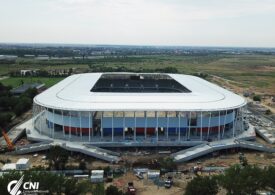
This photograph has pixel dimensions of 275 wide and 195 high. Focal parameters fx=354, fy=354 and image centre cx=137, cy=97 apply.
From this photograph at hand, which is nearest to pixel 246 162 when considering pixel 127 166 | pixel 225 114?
pixel 225 114

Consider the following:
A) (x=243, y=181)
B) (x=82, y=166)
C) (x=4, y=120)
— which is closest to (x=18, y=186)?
(x=82, y=166)

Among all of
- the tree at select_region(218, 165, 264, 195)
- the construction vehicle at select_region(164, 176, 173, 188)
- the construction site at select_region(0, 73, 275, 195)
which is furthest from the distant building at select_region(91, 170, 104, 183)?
the tree at select_region(218, 165, 264, 195)

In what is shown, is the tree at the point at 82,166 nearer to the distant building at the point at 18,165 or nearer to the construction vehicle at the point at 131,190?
the distant building at the point at 18,165

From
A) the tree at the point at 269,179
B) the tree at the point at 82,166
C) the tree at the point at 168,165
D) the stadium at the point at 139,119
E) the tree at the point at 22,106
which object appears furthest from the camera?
the tree at the point at 22,106

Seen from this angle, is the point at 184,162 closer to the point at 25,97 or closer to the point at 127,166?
the point at 127,166

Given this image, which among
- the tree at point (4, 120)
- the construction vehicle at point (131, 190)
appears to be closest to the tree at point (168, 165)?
the construction vehicle at point (131, 190)

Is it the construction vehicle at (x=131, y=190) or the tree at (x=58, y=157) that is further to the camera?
the tree at (x=58, y=157)

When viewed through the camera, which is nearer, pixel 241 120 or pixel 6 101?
pixel 241 120

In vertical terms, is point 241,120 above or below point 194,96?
below

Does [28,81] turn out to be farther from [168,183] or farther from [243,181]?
[243,181]

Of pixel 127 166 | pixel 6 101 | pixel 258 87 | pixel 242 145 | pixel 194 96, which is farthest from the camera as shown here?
pixel 258 87

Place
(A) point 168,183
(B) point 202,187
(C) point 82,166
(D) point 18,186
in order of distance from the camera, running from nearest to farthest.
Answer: (D) point 18,186 → (B) point 202,187 → (A) point 168,183 → (C) point 82,166
